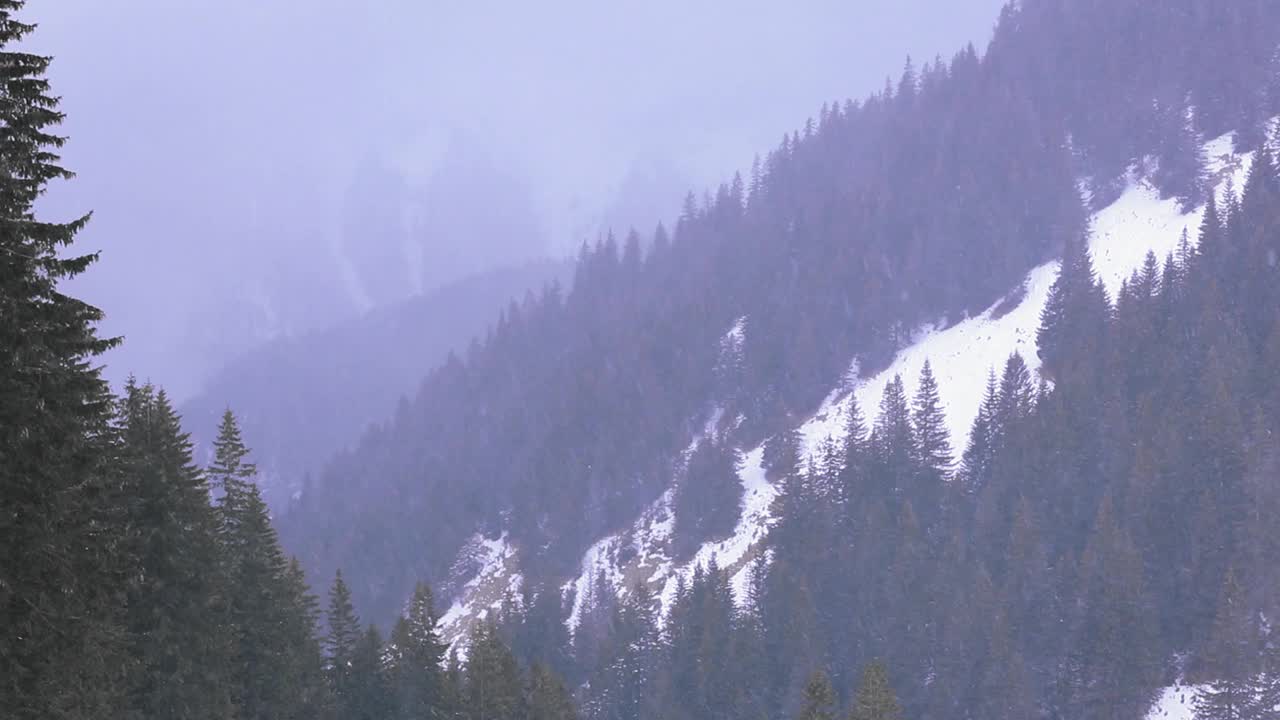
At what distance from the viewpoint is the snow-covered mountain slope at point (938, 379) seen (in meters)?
86.9

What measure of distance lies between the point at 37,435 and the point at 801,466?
82.0 m

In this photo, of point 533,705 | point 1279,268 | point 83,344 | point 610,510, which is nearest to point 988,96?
point 1279,268

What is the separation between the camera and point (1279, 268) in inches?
2739

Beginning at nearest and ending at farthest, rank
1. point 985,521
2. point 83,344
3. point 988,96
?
point 83,344
point 985,521
point 988,96

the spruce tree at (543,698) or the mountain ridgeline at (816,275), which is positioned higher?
the mountain ridgeline at (816,275)

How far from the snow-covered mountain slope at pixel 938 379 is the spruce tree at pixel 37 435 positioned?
7143cm

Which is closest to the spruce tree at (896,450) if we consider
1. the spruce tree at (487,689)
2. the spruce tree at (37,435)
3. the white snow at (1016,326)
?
the white snow at (1016,326)

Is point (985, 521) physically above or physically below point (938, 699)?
above

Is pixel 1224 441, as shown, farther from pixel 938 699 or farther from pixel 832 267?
pixel 832 267

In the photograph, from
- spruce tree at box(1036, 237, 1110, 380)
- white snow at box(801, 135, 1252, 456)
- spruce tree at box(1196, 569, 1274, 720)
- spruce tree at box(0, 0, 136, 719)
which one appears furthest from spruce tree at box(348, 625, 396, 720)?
white snow at box(801, 135, 1252, 456)

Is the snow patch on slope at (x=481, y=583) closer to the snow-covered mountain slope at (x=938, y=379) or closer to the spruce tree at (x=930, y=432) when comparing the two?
the snow-covered mountain slope at (x=938, y=379)

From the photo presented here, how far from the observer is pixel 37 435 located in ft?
38.0

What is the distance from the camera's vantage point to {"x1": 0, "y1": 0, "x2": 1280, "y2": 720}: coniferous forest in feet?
53.9

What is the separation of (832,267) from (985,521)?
57.3m
